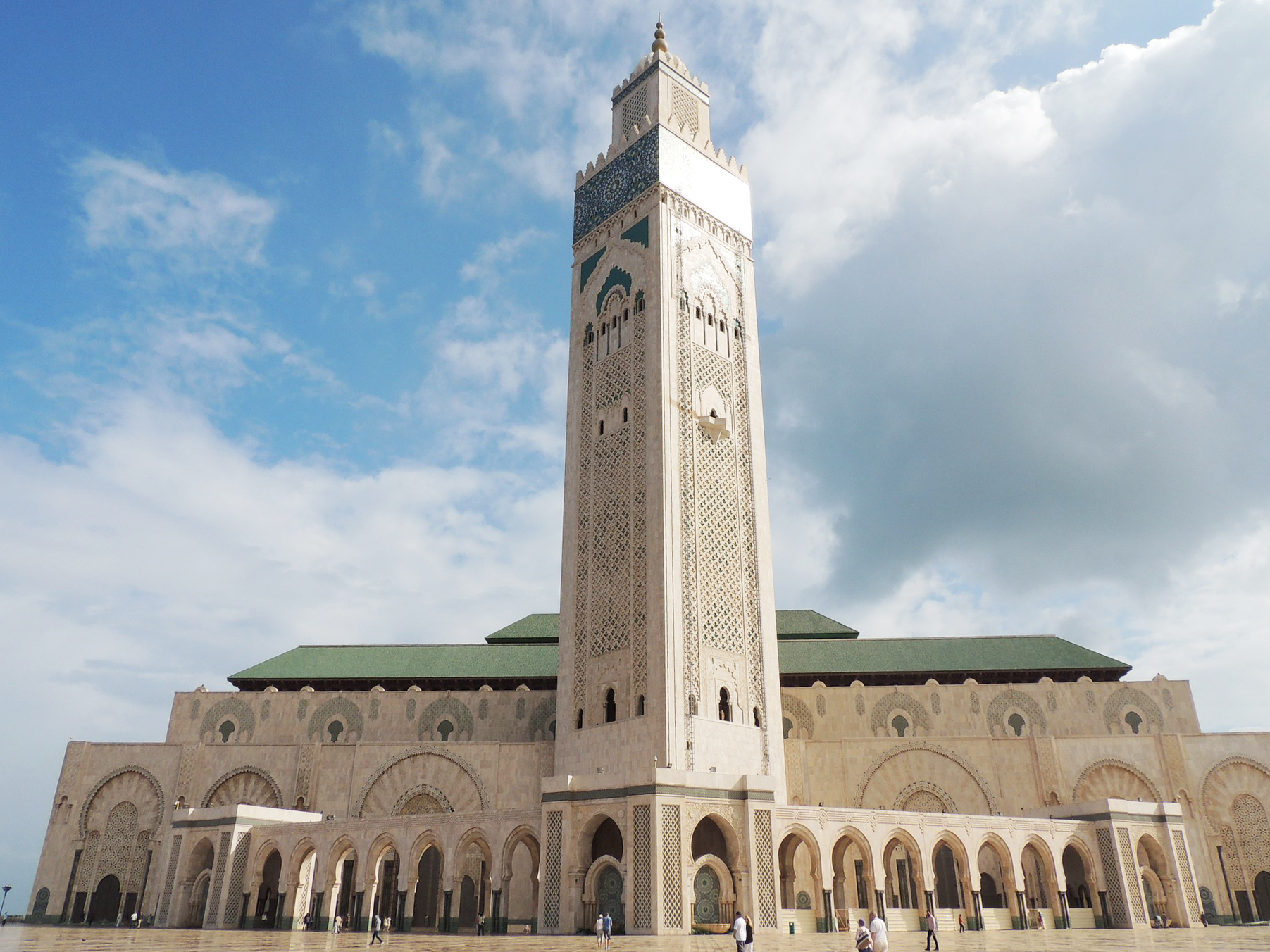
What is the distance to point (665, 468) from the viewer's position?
22312mm

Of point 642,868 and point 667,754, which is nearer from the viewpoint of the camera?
point 642,868

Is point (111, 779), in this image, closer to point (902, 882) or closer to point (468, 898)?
point (468, 898)

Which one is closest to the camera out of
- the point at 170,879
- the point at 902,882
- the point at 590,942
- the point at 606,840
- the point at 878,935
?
the point at 878,935

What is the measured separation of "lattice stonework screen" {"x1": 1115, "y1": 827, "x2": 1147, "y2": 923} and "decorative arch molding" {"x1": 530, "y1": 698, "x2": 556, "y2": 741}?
14819mm

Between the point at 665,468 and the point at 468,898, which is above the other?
the point at 665,468

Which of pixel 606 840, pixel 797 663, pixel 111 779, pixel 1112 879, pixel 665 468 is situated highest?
pixel 665 468

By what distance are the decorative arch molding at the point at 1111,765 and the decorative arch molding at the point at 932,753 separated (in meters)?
2.17

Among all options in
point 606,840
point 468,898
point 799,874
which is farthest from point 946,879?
point 468,898

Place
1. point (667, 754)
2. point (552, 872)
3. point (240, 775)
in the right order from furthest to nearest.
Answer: point (240, 775), point (667, 754), point (552, 872)

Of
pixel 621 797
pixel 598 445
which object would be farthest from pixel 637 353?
pixel 621 797

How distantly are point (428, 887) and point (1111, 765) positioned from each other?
61.9 feet

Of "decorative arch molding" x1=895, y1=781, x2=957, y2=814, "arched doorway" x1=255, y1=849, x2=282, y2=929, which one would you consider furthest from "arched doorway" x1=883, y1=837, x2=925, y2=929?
"arched doorway" x1=255, y1=849, x2=282, y2=929

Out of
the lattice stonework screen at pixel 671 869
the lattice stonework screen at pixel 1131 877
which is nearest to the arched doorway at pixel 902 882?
the lattice stonework screen at pixel 1131 877

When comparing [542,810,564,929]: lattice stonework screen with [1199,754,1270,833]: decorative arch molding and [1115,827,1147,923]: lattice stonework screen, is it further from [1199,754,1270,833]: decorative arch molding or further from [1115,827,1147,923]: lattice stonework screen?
[1199,754,1270,833]: decorative arch molding
